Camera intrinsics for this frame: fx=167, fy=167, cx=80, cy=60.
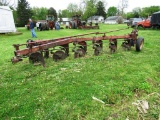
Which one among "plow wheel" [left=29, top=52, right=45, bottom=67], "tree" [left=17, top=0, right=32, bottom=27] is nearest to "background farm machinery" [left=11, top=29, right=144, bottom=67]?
"plow wheel" [left=29, top=52, right=45, bottom=67]

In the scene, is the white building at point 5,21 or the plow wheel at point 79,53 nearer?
the plow wheel at point 79,53

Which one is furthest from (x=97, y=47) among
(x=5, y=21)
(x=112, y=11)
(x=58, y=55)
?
(x=112, y=11)

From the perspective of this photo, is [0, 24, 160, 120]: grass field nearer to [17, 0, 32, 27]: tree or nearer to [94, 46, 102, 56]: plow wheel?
[94, 46, 102, 56]: plow wheel

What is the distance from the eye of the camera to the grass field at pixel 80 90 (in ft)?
11.0

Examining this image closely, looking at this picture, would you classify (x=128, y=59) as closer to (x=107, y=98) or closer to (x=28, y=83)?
(x=107, y=98)

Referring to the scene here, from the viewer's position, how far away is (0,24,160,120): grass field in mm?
3357

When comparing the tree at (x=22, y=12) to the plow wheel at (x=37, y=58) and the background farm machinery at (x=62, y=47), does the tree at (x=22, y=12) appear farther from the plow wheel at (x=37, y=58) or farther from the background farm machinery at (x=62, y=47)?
the plow wheel at (x=37, y=58)

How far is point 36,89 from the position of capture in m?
4.31

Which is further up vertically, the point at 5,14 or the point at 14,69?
the point at 5,14

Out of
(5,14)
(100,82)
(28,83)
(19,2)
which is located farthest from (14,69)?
(19,2)

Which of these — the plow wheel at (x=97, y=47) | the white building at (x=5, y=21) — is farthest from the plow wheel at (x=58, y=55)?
the white building at (x=5, y=21)

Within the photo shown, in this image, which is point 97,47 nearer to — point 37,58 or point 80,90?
point 37,58

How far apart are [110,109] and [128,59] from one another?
11.7 feet

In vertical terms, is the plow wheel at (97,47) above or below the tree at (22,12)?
below
